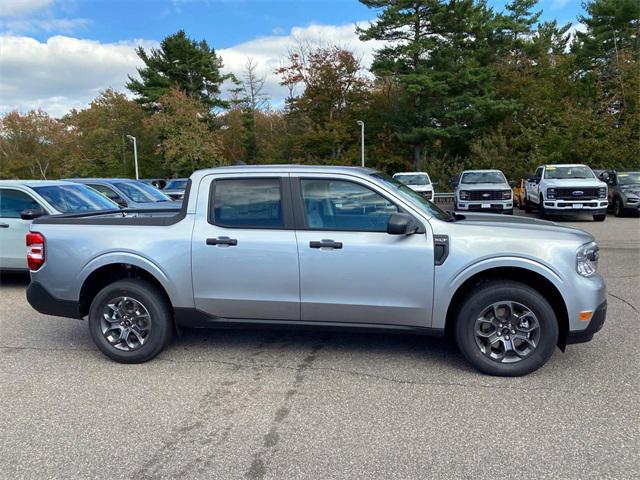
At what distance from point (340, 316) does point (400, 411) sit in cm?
99

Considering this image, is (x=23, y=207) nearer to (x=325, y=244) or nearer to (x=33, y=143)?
(x=325, y=244)

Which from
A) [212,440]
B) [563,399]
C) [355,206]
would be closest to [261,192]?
[355,206]

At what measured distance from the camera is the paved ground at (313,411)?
9.80 ft

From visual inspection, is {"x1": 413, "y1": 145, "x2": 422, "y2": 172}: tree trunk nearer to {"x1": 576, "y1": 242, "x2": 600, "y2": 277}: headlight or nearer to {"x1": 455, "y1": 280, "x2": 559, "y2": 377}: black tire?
{"x1": 576, "y1": 242, "x2": 600, "y2": 277}: headlight

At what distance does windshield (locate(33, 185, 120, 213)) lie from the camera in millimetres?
7945

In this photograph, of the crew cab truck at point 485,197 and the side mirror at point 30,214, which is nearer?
the side mirror at point 30,214

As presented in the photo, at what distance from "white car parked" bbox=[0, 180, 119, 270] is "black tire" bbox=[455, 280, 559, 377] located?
Answer: 5844 mm

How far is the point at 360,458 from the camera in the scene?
9.98 feet

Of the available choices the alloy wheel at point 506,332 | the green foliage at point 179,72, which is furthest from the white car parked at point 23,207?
the green foliage at point 179,72

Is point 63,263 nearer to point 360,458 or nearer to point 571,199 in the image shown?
point 360,458

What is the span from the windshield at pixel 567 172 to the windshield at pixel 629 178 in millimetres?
1562

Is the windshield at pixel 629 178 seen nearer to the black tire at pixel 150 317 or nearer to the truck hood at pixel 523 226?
the truck hood at pixel 523 226

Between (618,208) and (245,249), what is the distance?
1732 centimetres

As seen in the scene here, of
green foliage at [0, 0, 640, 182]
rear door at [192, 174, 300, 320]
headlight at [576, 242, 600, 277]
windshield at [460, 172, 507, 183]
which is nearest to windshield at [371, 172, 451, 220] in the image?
rear door at [192, 174, 300, 320]
